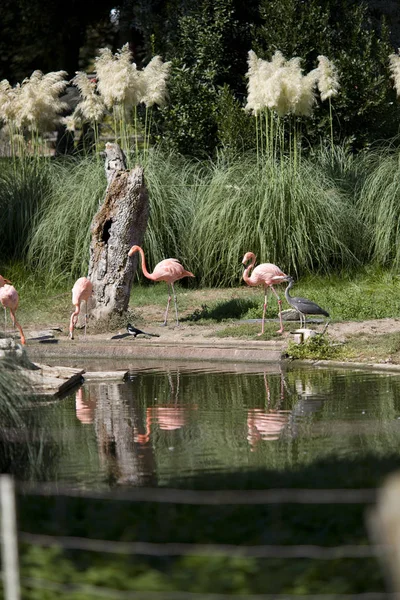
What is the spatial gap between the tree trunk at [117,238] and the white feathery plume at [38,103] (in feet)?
12.8

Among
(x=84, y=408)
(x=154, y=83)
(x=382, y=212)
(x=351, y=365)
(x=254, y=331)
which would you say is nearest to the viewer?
(x=84, y=408)

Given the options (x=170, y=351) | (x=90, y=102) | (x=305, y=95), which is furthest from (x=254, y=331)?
(x=90, y=102)

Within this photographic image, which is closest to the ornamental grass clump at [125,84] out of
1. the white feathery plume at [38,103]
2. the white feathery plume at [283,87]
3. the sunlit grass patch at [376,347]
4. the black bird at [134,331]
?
the white feathery plume at [38,103]

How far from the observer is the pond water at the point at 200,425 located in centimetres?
646

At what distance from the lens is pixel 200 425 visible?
801 centimetres

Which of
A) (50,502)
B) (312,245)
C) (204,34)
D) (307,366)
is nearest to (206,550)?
(50,502)

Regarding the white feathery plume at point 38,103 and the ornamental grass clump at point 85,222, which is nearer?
the ornamental grass clump at point 85,222

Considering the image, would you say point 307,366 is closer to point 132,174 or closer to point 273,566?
point 132,174

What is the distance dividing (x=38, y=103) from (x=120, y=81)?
169cm

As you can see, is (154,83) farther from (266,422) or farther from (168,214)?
(266,422)

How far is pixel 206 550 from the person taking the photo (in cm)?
379

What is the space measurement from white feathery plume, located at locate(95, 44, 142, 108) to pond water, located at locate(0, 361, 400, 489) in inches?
257

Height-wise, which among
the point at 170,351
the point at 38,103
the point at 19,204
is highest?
the point at 38,103

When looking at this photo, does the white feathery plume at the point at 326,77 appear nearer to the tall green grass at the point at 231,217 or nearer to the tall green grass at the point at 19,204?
the tall green grass at the point at 231,217
